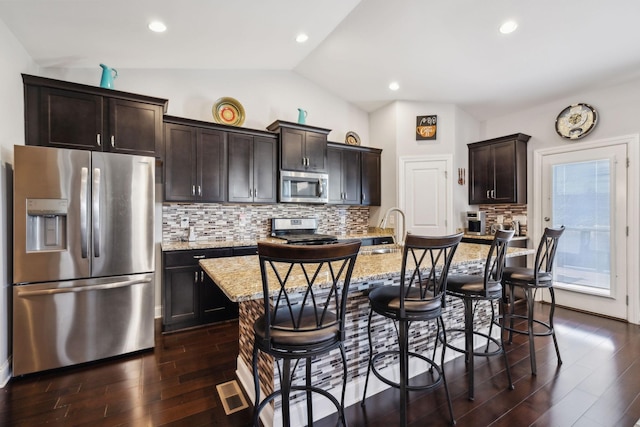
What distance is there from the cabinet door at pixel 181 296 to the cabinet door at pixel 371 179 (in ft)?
9.11

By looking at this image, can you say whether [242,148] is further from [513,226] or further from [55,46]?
[513,226]

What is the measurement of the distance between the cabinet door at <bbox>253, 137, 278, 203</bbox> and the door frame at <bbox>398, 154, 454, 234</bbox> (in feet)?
6.47

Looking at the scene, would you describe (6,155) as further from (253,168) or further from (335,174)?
(335,174)

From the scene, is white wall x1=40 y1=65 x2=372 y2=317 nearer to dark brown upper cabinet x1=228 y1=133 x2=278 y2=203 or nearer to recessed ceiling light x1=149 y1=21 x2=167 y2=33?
dark brown upper cabinet x1=228 y1=133 x2=278 y2=203

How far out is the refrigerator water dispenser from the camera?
2.18 metres

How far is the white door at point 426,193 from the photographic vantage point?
4.45 m

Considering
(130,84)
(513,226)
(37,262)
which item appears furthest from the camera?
(513,226)

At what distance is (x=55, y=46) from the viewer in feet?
8.27

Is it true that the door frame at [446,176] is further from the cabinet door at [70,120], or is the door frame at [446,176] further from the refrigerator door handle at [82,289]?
the cabinet door at [70,120]

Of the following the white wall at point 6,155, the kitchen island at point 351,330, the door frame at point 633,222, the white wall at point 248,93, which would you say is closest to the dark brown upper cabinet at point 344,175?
the white wall at point 248,93

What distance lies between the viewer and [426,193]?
4527 mm

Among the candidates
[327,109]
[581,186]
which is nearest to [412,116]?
[327,109]

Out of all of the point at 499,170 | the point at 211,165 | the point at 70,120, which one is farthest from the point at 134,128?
the point at 499,170

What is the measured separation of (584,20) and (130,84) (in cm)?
464
